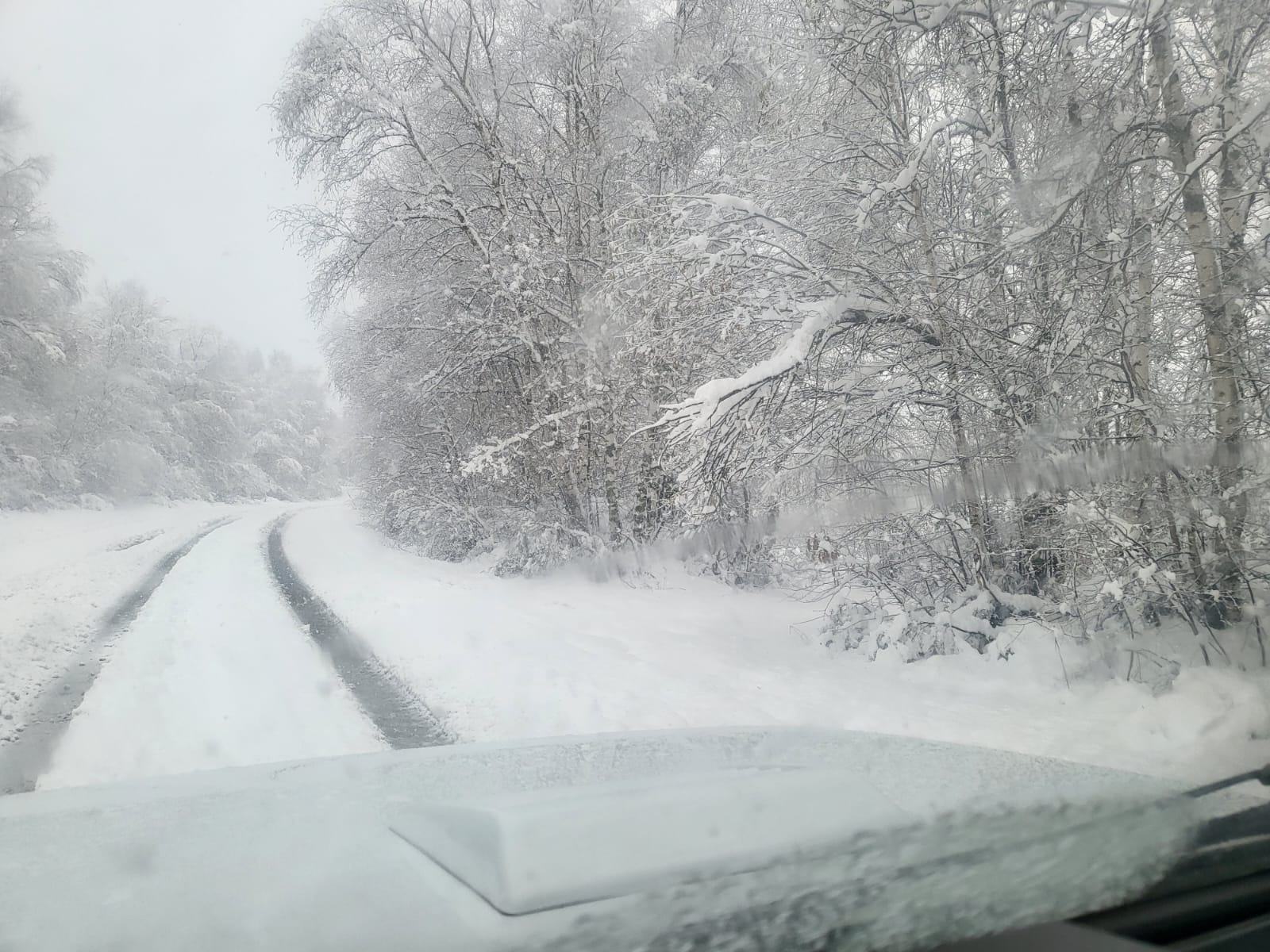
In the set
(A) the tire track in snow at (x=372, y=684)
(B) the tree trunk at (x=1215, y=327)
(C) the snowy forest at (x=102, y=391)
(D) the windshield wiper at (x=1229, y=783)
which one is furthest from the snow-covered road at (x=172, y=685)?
(C) the snowy forest at (x=102, y=391)

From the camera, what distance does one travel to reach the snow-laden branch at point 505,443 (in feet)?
40.8

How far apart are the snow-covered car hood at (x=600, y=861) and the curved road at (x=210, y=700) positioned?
240 centimetres

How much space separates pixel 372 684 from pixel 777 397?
177 inches

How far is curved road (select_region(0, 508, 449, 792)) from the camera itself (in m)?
5.00

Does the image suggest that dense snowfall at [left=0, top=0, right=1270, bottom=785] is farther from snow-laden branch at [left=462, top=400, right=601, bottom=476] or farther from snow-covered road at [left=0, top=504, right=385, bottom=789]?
snow-laden branch at [left=462, top=400, right=601, bottom=476]

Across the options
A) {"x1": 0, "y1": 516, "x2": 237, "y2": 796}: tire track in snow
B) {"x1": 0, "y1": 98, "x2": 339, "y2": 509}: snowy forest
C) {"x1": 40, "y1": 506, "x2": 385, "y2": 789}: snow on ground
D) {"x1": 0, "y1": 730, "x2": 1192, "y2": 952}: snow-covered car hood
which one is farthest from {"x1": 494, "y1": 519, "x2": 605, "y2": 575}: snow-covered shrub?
{"x1": 0, "y1": 730, "x2": 1192, "y2": 952}: snow-covered car hood

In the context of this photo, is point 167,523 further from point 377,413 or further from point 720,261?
point 720,261

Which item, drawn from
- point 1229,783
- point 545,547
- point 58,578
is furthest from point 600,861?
point 58,578

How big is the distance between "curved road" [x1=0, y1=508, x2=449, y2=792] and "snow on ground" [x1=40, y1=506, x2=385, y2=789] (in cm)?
1

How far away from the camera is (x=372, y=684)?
6.69 meters

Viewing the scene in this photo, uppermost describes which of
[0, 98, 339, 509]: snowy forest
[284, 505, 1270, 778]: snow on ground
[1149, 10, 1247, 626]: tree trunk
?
[0, 98, 339, 509]: snowy forest

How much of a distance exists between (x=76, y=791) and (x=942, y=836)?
10.9 feet

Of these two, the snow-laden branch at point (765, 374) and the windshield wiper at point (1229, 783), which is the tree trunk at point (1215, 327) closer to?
the snow-laden branch at point (765, 374)

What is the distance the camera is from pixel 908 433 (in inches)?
312
